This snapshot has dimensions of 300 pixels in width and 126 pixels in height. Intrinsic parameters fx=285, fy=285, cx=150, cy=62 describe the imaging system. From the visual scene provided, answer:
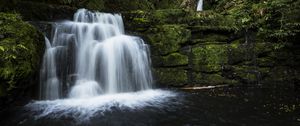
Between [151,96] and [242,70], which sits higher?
[242,70]

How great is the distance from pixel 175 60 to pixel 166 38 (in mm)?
879

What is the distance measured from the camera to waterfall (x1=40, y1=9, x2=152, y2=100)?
787cm

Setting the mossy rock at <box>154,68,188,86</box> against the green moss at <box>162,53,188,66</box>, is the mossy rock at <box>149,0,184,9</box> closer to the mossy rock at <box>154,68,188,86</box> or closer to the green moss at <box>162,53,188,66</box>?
the green moss at <box>162,53,188,66</box>

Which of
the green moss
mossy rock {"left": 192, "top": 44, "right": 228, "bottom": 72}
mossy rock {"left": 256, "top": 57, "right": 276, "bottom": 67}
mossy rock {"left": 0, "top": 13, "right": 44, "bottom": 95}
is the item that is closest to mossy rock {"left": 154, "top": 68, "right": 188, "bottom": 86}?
the green moss

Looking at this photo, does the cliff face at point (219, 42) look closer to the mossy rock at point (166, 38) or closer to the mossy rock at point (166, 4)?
the mossy rock at point (166, 38)

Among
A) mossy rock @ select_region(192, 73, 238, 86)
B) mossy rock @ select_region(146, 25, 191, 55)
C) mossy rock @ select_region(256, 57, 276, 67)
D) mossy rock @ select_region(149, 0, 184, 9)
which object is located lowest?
mossy rock @ select_region(192, 73, 238, 86)

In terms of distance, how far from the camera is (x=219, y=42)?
10.0 meters

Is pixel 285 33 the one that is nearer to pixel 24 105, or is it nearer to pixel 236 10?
pixel 236 10

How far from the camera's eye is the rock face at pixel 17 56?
19.0 feet

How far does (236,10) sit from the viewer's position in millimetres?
11133

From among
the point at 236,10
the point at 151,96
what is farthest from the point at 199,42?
the point at 151,96

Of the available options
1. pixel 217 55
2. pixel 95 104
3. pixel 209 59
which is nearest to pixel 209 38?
pixel 217 55

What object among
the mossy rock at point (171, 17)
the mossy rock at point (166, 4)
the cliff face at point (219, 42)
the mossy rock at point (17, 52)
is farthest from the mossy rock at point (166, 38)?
the mossy rock at point (166, 4)

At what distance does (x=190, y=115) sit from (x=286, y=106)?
243 centimetres
